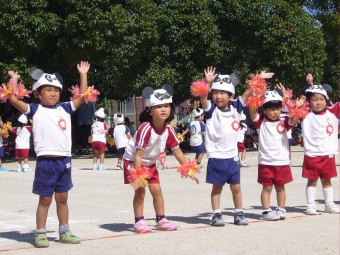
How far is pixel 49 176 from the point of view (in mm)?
7445

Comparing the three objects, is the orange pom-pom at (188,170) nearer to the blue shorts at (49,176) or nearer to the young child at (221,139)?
the young child at (221,139)

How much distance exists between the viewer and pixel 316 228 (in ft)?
26.3

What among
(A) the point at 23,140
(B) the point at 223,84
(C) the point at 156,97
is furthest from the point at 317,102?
(A) the point at 23,140

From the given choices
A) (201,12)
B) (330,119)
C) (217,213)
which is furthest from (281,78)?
(217,213)

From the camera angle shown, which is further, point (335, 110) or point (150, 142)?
point (335, 110)

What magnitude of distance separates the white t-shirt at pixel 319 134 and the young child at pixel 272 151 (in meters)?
0.47

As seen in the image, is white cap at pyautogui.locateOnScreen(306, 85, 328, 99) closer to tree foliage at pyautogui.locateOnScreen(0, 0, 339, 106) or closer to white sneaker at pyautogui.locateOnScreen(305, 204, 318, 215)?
white sneaker at pyautogui.locateOnScreen(305, 204, 318, 215)

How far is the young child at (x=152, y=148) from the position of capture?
8.12 metres

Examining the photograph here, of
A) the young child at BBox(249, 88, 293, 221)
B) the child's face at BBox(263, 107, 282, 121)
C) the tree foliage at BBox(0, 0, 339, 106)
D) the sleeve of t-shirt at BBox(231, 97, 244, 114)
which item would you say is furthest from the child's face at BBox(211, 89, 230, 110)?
the tree foliage at BBox(0, 0, 339, 106)

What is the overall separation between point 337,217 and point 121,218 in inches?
117

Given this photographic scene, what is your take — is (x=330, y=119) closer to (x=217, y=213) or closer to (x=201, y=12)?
(x=217, y=213)

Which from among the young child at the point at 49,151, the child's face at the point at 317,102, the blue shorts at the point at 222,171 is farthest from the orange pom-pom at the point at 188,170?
the child's face at the point at 317,102

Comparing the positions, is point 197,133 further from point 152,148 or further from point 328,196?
point 152,148

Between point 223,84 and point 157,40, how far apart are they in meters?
16.9
